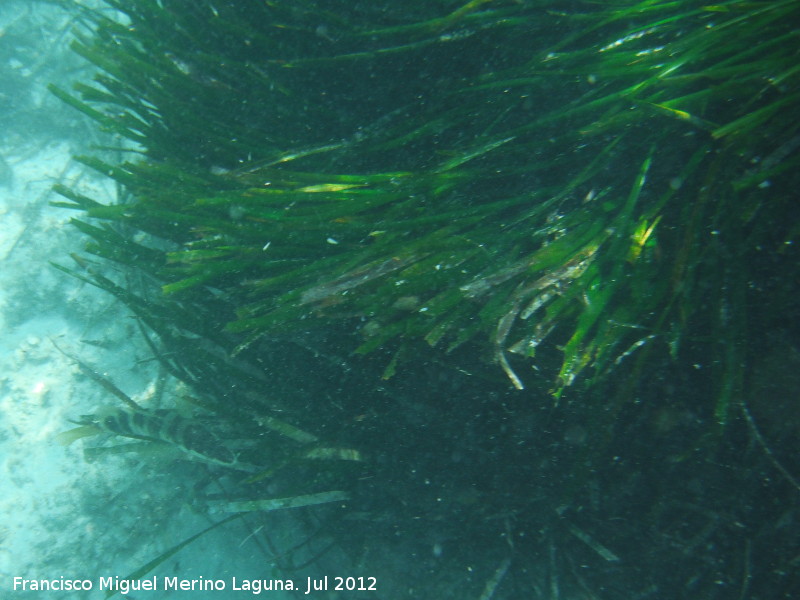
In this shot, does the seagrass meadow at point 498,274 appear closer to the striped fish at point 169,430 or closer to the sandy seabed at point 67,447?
the striped fish at point 169,430

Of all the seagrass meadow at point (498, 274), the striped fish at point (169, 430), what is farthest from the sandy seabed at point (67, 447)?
the seagrass meadow at point (498, 274)

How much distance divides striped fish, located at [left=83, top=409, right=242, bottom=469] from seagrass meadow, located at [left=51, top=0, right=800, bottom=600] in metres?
0.03

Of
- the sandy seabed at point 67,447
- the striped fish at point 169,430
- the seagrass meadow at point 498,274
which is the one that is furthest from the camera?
the sandy seabed at point 67,447

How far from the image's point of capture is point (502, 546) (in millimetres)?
2279

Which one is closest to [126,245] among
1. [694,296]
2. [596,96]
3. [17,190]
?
[596,96]

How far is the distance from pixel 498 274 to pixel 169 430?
2197 mm

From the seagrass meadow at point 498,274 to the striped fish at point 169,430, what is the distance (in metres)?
0.03

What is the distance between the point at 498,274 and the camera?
1.82 metres

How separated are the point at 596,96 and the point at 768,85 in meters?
0.65

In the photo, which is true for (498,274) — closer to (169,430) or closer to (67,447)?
(169,430)

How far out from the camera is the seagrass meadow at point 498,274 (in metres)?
1.74

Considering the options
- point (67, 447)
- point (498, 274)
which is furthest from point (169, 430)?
point (498, 274)

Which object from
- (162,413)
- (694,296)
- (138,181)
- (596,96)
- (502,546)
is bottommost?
(502,546)

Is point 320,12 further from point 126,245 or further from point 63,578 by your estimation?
point 63,578
